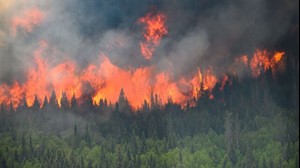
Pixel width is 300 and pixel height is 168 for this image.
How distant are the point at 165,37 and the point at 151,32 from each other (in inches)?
40.4

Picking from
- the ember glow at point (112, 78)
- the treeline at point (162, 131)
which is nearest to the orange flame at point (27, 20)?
the ember glow at point (112, 78)

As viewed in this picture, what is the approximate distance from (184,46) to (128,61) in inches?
148

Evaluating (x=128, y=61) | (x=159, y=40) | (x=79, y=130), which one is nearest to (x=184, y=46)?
(x=159, y=40)

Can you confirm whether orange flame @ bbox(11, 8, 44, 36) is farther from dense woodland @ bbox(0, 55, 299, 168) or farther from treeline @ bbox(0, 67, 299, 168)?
treeline @ bbox(0, 67, 299, 168)

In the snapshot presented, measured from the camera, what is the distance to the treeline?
27750mm

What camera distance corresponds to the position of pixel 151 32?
103 feet

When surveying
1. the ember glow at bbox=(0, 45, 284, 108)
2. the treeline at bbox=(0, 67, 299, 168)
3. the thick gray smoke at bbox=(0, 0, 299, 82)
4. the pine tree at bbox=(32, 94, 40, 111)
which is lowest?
the treeline at bbox=(0, 67, 299, 168)

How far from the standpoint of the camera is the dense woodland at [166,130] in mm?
27734

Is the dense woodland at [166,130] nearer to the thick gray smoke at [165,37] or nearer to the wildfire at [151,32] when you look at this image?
the thick gray smoke at [165,37]

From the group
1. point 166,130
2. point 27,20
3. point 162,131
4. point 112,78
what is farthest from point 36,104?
point 166,130

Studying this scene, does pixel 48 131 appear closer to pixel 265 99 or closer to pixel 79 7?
pixel 79 7

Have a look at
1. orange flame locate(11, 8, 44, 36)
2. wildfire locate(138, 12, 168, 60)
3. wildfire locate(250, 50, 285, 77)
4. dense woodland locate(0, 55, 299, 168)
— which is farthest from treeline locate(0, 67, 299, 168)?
orange flame locate(11, 8, 44, 36)

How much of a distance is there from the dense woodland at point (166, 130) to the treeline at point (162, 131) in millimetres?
57

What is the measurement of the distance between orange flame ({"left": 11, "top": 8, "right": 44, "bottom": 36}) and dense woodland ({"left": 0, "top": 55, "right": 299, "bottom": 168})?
4.37 metres
